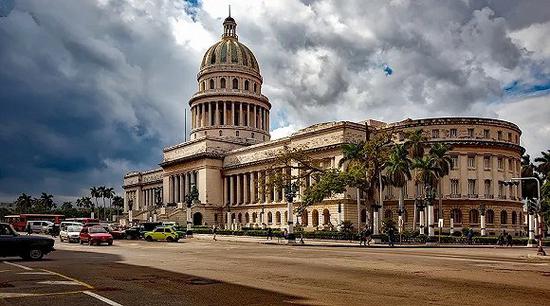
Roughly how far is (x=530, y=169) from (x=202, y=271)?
86.3 m

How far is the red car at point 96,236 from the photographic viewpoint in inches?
1813

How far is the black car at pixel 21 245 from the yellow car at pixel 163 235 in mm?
30722

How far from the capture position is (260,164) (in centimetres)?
10200

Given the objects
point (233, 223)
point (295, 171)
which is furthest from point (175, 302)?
point (233, 223)

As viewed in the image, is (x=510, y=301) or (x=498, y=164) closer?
(x=510, y=301)

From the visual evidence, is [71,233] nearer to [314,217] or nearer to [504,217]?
[314,217]

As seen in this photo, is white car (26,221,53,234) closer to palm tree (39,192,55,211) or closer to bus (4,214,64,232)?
bus (4,214,64,232)

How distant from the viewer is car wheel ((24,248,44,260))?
26.8m

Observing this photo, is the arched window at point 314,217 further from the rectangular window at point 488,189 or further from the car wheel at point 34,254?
the car wheel at point 34,254

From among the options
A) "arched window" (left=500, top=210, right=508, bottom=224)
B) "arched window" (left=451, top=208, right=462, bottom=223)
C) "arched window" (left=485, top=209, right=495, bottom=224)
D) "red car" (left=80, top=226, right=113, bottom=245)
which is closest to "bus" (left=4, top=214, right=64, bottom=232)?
"red car" (left=80, top=226, right=113, bottom=245)

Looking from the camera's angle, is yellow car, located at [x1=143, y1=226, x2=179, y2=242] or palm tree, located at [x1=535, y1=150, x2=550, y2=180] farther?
palm tree, located at [x1=535, y1=150, x2=550, y2=180]

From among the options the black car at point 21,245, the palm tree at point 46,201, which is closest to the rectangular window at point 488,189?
the black car at point 21,245

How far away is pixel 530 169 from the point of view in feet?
310

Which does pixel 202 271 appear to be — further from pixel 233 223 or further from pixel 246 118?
pixel 246 118
